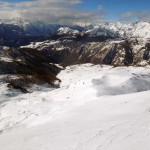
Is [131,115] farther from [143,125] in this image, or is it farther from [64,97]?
[64,97]

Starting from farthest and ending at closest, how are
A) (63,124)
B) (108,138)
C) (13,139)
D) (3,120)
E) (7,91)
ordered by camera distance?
(7,91), (3,120), (63,124), (13,139), (108,138)

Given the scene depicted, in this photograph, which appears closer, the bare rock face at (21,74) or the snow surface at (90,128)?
the snow surface at (90,128)

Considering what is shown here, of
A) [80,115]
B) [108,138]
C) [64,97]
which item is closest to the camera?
[108,138]

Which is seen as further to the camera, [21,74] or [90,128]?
[21,74]

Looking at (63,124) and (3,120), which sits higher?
(63,124)

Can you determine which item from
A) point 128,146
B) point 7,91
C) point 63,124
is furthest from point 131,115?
point 7,91

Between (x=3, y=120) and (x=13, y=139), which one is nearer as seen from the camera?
(x=13, y=139)

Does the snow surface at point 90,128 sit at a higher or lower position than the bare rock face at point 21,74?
higher

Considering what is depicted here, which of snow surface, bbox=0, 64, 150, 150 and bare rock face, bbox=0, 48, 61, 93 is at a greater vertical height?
snow surface, bbox=0, 64, 150, 150

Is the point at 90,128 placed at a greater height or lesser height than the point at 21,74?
greater

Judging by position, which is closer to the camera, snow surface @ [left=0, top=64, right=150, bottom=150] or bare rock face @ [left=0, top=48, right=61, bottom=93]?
snow surface @ [left=0, top=64, right=150, bottom=150]

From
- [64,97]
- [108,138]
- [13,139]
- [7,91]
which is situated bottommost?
[7,91]
